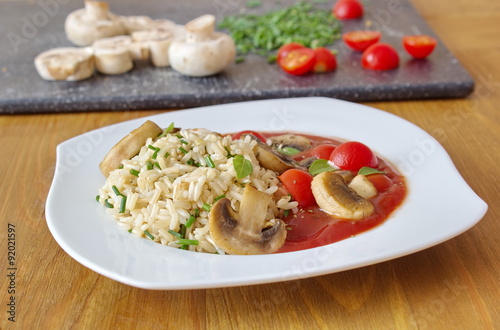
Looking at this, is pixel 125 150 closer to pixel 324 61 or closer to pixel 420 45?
pixel 324 61

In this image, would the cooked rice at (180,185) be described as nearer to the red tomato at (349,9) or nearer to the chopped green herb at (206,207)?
the chopped green herb at (206,207)

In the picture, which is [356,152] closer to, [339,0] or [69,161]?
[69,161]

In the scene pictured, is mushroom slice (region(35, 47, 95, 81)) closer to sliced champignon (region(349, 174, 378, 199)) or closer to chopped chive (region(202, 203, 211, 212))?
chopped chive (region(202, 203, 211, 212))

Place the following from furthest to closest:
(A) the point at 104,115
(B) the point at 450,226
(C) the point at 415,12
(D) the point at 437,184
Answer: (C) the point at 415,12, (A) the point at 104,115, (D) the point at 437,184, (B) the point at 450,226

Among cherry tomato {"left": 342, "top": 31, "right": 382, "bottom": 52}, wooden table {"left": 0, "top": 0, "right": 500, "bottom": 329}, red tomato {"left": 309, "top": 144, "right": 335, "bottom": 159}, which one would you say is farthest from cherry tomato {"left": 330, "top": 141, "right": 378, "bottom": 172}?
cherry tomato {"left": 342, "top": 31, "right": 382, "bottom": 52}

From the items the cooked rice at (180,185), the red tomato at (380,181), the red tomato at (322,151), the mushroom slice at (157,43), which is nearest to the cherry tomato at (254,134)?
the red tomato at (322,151)

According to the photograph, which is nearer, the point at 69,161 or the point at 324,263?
the point at 324,263

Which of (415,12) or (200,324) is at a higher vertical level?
(200,324)

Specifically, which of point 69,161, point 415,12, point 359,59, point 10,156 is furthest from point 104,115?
point 415,12
